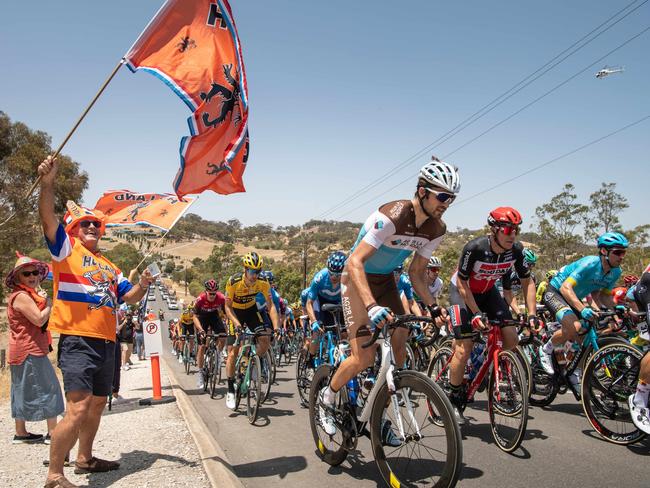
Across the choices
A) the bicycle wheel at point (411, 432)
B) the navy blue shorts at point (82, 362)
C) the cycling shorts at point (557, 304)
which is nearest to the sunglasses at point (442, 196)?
the bicycle wheel at point (411, 432)

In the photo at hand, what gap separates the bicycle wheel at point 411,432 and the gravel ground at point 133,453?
4.91 feet

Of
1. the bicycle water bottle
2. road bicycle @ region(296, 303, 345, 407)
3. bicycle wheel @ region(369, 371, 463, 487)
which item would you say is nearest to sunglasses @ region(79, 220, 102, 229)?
bicycle wheel @ region(369, 371, 463, 487)

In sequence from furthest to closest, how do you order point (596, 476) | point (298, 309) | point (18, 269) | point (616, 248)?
1. point (298, 309)
2. point (616, 248)
3. point (18, 269)
4. point (596, 476)

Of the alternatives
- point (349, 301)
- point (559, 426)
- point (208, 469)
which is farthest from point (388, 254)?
point (559, 426)

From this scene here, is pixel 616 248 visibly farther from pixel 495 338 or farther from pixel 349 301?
pixel 349 301

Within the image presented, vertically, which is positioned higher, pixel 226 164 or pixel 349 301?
pixel 226 164

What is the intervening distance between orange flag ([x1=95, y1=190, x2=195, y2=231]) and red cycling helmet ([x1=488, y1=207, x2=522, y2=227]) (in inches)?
228

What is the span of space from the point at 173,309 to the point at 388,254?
102 m

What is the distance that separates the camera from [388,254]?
14.0ft

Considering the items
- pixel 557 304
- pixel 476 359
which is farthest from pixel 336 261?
pixel 557 304

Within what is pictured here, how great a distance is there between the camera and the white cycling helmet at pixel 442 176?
3893 millimetres

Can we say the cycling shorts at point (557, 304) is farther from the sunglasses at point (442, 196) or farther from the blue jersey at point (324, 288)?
the sunglasses at point (442, 196)

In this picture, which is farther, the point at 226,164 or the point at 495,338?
the point at 226,164

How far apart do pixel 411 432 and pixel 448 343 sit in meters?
3.34
